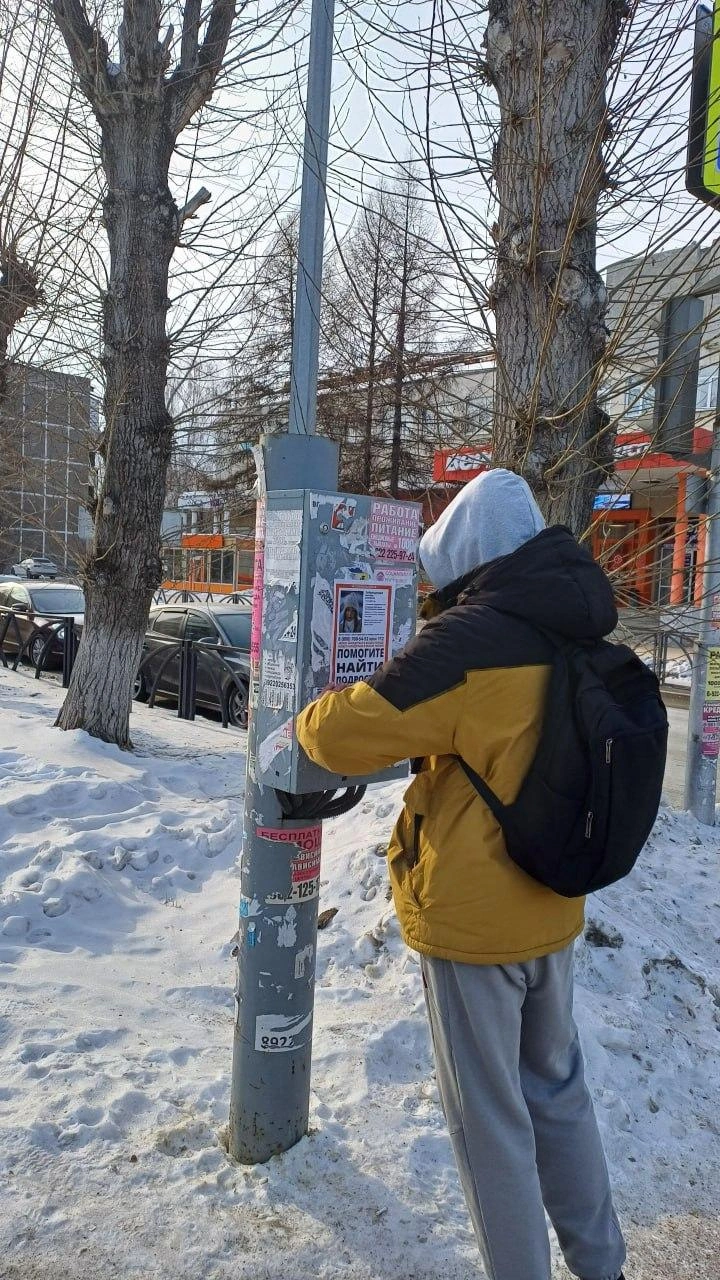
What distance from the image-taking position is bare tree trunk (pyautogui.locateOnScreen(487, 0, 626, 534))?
3848 millimetres

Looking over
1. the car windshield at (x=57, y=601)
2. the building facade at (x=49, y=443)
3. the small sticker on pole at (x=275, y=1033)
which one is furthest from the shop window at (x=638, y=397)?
the car windshield at (x=57, y=601)

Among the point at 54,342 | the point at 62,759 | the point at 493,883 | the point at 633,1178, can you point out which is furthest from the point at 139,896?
the point at 54,342

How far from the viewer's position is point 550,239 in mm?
3963

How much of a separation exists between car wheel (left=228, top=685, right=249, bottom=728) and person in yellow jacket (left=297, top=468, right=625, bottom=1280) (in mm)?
7776

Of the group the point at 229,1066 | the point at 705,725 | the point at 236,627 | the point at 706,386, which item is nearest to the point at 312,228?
the point at 229,1066

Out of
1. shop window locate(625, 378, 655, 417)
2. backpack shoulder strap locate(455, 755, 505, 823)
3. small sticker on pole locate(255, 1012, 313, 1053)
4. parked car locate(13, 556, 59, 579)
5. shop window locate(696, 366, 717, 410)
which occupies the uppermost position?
shop window locate(696, 366, 717, 410)

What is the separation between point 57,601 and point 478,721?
15.1m

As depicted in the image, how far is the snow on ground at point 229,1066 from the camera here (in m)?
2.32

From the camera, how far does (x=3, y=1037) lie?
307cm

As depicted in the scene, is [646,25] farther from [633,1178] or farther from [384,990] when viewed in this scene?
[633,1178]

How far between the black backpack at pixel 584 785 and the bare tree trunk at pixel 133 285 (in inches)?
226

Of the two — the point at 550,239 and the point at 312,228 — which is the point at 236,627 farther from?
the point at 312,228

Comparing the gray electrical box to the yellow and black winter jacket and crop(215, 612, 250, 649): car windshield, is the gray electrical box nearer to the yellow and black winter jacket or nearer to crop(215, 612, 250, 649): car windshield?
the yellow and black winter jacket

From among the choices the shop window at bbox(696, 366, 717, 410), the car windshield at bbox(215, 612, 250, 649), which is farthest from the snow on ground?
the car windshield at bbox(215, 612, 250, 649)
